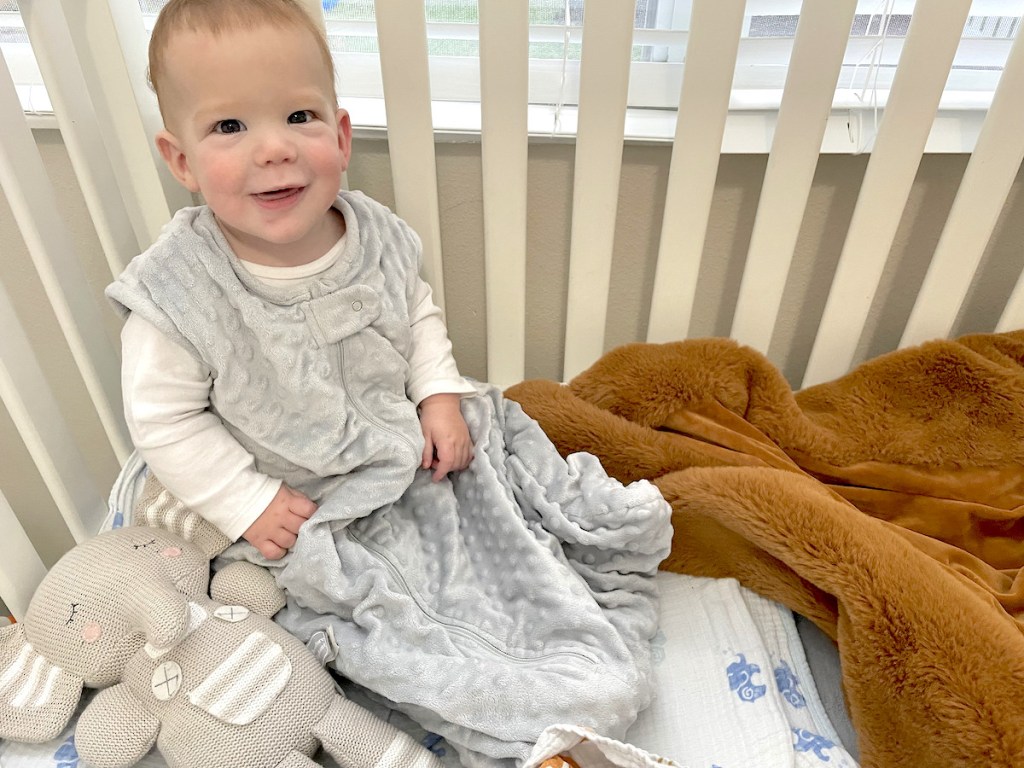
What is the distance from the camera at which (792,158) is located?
0.82 metres

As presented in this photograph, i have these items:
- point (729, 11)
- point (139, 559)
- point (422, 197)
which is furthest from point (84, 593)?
point (729, 11)

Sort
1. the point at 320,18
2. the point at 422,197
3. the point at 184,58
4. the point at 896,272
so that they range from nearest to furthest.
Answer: the point at 184,58, the point at 320,18, the point at 422,197, the point at 896,272

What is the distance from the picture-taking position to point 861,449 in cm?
93

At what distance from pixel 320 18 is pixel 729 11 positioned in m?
0.38

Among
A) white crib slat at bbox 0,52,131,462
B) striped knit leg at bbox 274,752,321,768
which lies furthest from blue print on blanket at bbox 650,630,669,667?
white crib slat at bbox 0,52,131,462

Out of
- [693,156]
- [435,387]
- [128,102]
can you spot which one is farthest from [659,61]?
[128,102]

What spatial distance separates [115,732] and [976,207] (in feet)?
3.25

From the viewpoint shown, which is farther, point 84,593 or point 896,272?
point 896,272

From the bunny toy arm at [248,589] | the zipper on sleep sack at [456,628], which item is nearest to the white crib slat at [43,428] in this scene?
the bunny toy arm at [248,589]

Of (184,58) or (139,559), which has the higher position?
(184,58)

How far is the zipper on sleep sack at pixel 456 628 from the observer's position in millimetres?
690

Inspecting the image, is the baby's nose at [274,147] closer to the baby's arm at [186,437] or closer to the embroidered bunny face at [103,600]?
the baby's arm at [186,437]

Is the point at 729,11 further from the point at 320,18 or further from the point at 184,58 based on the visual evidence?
the point at 184,58

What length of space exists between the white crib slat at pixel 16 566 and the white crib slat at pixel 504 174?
21.2 inches
